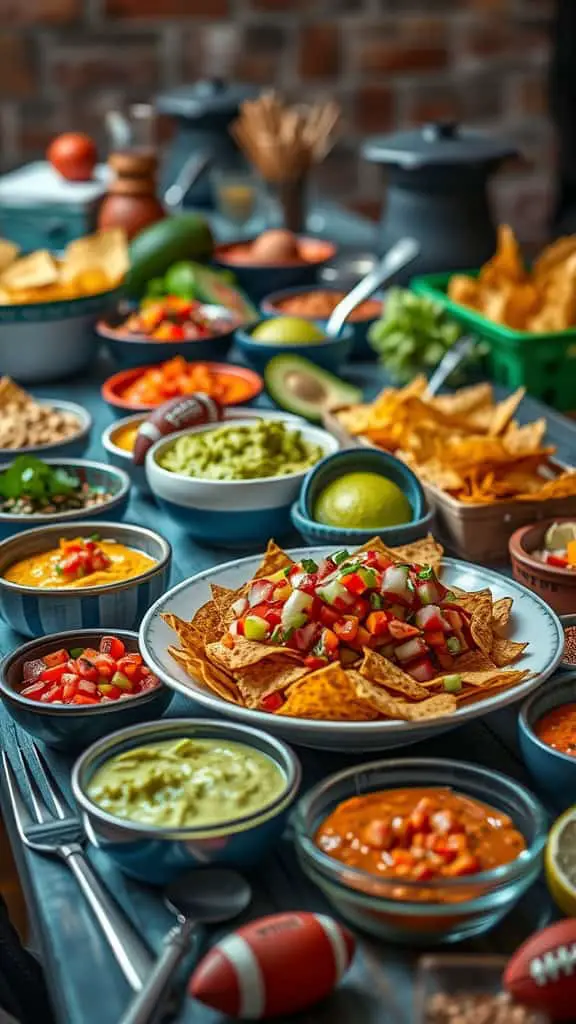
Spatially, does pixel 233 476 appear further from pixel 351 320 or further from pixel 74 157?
pixel 74 157

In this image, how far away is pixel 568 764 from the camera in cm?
115

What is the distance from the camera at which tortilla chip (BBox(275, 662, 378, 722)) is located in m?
1.20

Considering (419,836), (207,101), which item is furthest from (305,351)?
(207,101)

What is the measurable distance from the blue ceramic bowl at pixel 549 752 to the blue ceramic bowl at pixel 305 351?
121 centimetres

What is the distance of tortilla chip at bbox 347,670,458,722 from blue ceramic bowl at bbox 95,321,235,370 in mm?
1331

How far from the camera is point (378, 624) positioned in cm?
130

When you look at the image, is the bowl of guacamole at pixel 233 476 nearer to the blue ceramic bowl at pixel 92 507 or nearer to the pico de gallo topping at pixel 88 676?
the blue ceramic bowl at pixel 92 507

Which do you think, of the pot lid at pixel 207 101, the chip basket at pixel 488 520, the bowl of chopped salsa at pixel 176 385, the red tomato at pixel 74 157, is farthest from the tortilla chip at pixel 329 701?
the pot lid at pixel 207 101

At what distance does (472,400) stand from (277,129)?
1.74 meters

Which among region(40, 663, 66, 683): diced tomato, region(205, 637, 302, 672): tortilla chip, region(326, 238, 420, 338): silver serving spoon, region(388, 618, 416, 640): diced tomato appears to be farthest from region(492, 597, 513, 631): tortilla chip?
region(326, 238, 420, 338): silver serving spoon

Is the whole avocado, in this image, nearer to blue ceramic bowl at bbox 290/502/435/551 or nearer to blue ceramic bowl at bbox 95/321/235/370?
blue ceramic bowl at bbox 95/321/235/370

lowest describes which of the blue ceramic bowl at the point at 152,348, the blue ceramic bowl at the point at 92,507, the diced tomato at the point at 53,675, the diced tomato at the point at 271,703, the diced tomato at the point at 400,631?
the blue ceramic bowl at the point at 152,348

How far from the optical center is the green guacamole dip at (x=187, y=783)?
1090 mm

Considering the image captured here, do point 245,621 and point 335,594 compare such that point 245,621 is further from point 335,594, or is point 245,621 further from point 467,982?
point 467,982
